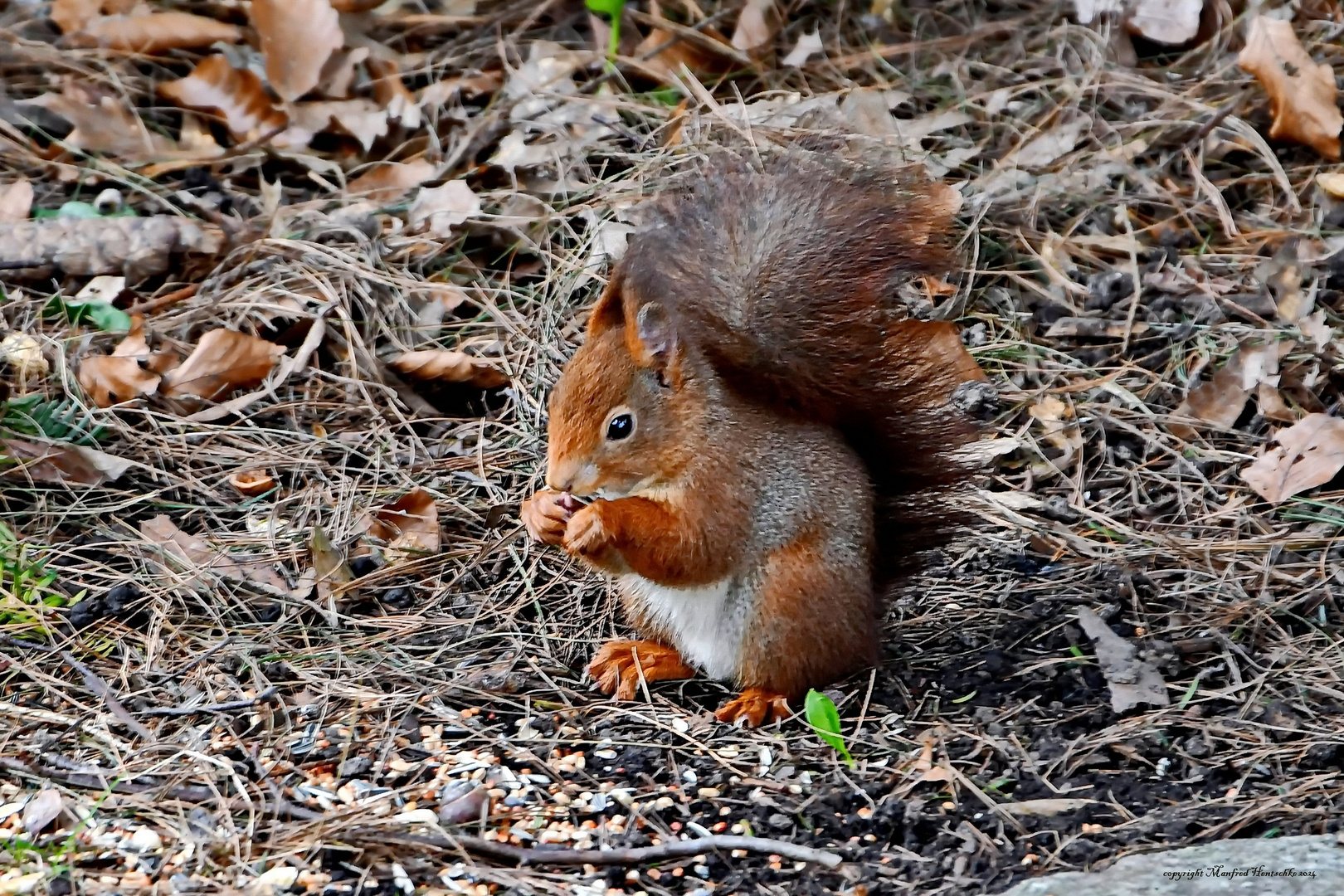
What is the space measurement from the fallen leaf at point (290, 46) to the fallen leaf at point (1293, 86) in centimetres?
258

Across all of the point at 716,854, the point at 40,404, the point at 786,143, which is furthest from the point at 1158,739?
the point at 40,404

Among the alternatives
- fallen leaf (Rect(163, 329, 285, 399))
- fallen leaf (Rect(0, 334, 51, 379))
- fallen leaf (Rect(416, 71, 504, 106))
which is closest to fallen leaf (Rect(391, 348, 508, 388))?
fallen leaf (Rect(163, 329, 285, 399))

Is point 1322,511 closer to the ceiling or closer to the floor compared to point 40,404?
closer to the ceiling

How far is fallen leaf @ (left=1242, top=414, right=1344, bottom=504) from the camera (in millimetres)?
3076

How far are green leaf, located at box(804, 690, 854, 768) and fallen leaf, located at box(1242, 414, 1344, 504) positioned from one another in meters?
1.16

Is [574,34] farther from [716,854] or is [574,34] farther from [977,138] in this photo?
[716,854]

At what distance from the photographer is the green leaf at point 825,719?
248cm

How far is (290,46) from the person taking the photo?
437 centimetres

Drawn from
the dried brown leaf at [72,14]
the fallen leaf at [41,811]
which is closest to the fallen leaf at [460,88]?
the dried brown leaf at [72,14]

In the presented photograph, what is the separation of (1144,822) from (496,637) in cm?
127

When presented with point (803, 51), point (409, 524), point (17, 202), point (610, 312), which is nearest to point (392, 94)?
point (17, 202)

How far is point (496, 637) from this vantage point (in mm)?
2916

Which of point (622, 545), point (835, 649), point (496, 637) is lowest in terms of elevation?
point (496, 637)

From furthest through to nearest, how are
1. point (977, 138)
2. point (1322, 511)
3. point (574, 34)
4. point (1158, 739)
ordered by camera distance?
point (574, 34)
point (977, 138)
point (1322, 511)
point (1158, 739)
